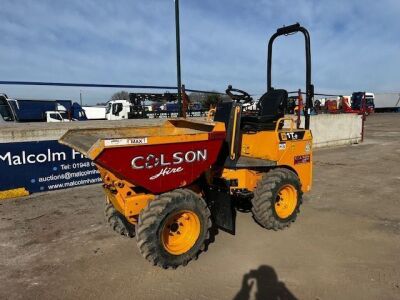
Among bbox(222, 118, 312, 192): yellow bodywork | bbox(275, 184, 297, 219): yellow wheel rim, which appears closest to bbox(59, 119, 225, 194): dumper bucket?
bbox(222, 118, 312, 192): yellow bodywork

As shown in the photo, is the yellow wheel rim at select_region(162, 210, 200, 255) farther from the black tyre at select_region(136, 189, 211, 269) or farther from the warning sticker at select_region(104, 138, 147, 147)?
the warning sticker at select_region(104, 138, 147, 147)

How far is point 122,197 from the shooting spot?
3.64 meters

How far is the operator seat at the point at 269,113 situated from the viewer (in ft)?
15.4

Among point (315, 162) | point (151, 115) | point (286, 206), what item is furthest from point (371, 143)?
point (286, 206)

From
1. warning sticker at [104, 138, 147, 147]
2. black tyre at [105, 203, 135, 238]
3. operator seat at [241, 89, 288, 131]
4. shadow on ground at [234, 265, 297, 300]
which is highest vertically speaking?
operator seat at [241, 89, 288, 131]

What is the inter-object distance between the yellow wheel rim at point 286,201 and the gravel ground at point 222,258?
242 millimetres

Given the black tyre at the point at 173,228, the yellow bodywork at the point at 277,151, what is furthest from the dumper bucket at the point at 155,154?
the yellow bodywork at the point at 277,151

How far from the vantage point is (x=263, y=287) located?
3.28 m

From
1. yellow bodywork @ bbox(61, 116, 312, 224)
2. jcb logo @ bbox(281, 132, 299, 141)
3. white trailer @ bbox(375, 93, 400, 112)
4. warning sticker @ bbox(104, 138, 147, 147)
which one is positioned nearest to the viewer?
warning sticker @ bbox(104, 138, 147, 147)

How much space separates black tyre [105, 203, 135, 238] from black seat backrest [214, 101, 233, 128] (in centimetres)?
181

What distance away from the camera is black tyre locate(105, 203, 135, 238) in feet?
14.3

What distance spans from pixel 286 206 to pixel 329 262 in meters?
1.17

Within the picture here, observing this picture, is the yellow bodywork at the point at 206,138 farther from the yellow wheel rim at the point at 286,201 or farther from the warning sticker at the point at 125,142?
the yellow wheel rim at the point at 286,201

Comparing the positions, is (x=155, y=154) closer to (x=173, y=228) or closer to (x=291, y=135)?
(x=173, y=228)
